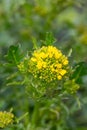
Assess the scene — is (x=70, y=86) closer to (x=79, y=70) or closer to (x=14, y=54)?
(x=79, y=70)

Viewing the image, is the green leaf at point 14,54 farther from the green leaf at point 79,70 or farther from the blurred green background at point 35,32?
the blurred green background at point 35,32

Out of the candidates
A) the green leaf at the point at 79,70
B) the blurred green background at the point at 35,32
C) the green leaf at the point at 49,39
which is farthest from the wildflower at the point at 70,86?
the blurred green background at the point at 35,32

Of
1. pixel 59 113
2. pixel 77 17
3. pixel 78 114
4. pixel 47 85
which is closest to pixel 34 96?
pixel 47 85

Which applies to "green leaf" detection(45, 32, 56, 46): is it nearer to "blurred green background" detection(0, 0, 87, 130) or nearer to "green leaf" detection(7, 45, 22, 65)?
"green leaf" detection(7, 45, 22, 65)

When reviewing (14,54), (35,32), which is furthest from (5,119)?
(35,32)

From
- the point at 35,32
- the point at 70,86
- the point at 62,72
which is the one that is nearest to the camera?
the point at 62,72

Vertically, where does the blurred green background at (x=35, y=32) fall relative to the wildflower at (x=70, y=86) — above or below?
above

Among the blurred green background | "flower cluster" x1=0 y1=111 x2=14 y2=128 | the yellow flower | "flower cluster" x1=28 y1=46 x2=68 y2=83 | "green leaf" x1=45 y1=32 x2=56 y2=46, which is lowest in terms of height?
"flower cluster" x1=0 y1=111 x2=14 y2=128

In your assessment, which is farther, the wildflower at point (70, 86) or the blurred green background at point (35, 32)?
the blurred green background at point (35, 32)

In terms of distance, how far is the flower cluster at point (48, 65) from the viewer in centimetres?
129

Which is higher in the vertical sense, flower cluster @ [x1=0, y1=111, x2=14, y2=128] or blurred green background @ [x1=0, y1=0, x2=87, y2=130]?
blurred green background @ [x1=0, y1=0, x2=87, y2=130]

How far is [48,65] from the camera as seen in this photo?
1296 millimetres

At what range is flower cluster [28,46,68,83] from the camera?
1288mm

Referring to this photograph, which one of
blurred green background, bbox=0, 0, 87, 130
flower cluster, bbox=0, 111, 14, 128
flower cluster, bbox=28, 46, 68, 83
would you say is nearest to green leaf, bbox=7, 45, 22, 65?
flower cluster, bbox=28, 46, 68, 83
